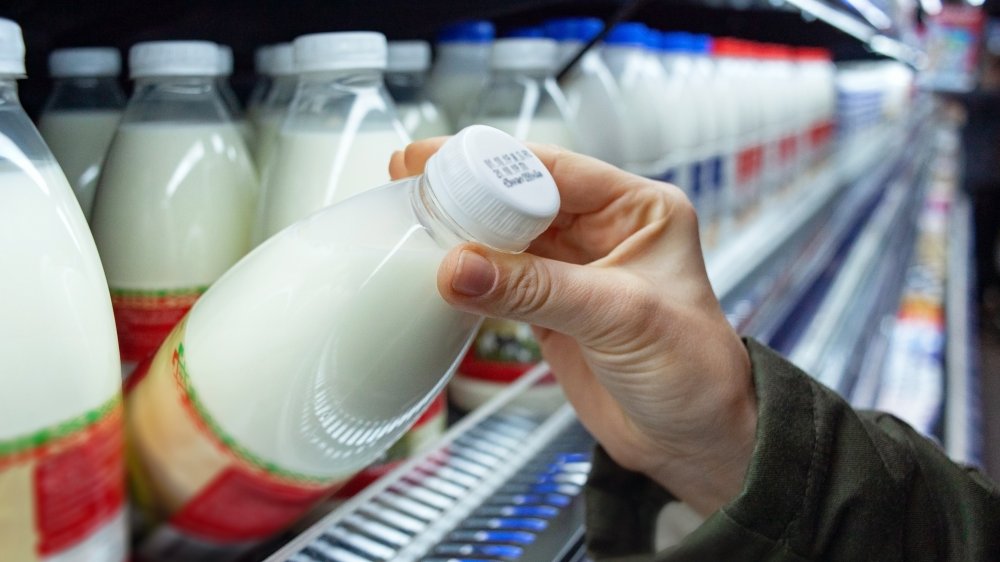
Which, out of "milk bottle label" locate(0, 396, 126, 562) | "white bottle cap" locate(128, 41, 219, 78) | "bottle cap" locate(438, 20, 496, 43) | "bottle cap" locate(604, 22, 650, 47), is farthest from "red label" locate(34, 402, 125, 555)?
"bottle cap" locate(604, 22, 650, 47)

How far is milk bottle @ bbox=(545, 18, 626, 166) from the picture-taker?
122 centimetres

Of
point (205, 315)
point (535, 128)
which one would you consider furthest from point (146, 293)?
point (535, 128)

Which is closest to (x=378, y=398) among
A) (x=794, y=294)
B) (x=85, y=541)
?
(x=85, y=541)

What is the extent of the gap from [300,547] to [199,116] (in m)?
0.36

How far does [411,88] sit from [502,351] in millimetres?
319

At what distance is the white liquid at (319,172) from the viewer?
0.71 meters

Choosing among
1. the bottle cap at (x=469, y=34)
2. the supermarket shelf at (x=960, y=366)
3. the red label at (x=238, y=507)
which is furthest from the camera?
the supermarket shelf at (x=960, y=366)

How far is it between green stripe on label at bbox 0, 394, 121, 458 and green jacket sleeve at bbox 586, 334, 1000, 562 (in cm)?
46

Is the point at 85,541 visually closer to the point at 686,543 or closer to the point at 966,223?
the point at 686,543

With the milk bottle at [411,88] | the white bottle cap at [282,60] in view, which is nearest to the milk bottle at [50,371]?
the white bottle cap at [282,60]

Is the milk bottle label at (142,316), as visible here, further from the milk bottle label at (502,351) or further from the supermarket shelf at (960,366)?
the supermarket shelf at (960,366)

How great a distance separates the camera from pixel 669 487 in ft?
2.77

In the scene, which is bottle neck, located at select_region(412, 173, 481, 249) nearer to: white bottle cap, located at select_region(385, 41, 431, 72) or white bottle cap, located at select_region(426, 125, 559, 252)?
white bottle cap, located at select_region(426, 125, 559, 252)

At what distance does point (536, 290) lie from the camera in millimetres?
553
